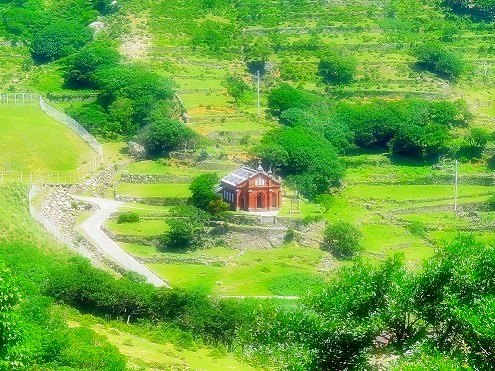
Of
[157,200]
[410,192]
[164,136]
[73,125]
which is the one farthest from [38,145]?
[410,192]

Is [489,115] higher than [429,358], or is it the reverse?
[429,358]

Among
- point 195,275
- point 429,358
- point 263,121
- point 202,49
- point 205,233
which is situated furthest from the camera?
point 202,49

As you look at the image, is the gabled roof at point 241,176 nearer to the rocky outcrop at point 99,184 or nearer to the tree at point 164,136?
the tree at point 164,136

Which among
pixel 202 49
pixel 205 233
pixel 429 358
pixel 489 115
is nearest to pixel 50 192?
pixel 205 233

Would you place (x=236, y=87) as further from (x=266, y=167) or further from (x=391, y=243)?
(x=391, y=243)

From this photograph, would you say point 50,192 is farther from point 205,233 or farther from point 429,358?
point 429,358

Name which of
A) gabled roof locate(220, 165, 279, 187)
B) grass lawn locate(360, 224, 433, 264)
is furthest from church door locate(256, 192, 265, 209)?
grass lawn locate(360, 224, 433, 264)
